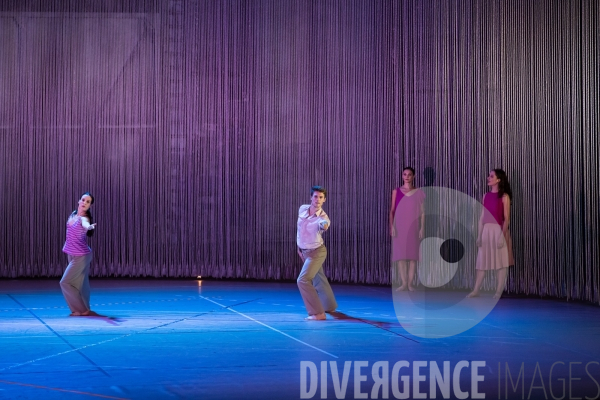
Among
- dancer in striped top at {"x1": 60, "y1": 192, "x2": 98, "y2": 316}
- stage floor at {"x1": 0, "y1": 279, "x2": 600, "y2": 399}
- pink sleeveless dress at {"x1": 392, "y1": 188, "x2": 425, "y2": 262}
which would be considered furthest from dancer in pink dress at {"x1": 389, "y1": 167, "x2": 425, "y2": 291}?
dancer in striped top at {"x1": 60, "y1": 192, "x2": 98, "y2": 316}

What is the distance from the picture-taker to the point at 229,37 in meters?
12.2

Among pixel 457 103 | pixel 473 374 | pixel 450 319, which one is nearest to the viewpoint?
pixel 473 374

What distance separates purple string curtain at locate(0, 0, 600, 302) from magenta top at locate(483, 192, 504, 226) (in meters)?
1.74

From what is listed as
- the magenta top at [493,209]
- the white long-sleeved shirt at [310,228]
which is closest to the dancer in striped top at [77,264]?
the white long-sleeved shirt at [310,228]

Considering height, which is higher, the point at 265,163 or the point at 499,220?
the point at 265,163

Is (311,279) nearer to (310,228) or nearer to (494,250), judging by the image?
(310,228)

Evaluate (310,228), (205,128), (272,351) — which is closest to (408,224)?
(310,228)

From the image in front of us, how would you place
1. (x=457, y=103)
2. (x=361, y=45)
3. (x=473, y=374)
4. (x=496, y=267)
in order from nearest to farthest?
(x=473, y=374) → (x=496, y=267) → (x=457, y=103) → (x=361, y=45)

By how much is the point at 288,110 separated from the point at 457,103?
271 centimetres

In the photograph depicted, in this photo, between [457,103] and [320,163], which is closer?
[457,103]

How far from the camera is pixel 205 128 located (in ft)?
40.3

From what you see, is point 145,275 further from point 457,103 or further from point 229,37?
point 457,103

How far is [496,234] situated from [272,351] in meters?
4.63

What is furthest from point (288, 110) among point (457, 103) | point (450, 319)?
point (450, 319)
